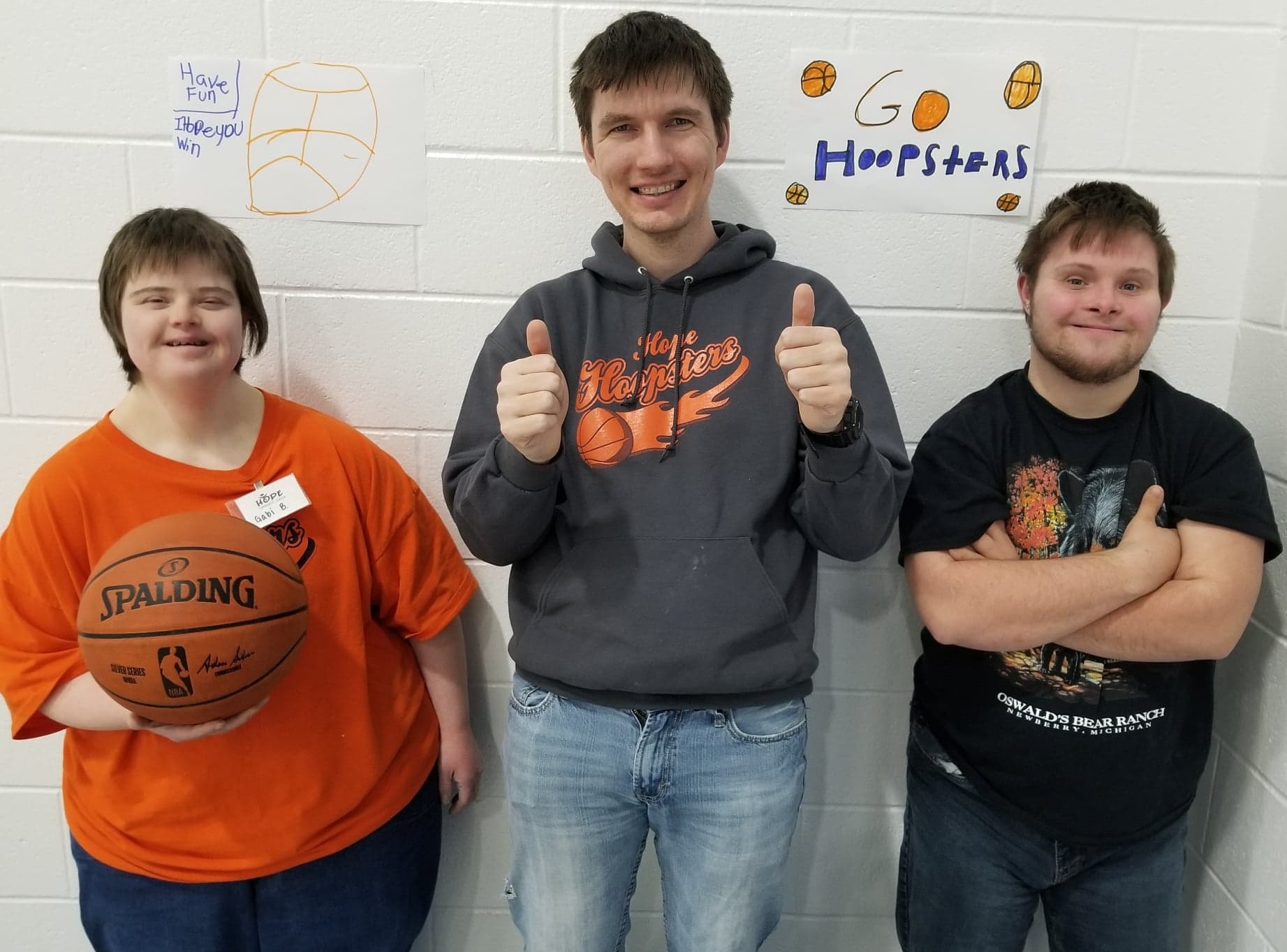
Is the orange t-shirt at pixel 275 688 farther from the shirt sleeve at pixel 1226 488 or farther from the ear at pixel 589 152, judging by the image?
the shirt sleeve at pixel 1226 488

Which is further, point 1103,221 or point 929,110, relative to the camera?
point 929,110

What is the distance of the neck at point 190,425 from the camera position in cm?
117

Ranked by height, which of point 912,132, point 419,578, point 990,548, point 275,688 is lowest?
point 275,688

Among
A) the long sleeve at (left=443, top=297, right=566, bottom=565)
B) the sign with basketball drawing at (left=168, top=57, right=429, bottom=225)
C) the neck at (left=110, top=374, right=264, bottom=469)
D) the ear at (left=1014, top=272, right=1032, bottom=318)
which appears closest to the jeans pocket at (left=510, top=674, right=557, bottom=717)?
the long sleeve at (left=443, top=297, right=566, bottom=565)

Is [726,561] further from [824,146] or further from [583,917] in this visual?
[824,146]

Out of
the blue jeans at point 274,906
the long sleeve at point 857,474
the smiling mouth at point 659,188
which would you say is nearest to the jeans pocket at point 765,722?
the long sleeve at point 857,474

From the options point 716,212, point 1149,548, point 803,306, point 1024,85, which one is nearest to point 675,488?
point 803,306

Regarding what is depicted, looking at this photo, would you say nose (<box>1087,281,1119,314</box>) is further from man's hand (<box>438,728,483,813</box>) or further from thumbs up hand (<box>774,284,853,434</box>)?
man's hand (<box>438,728,483,813</box>)

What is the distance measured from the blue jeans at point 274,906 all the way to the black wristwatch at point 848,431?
84 centimetres

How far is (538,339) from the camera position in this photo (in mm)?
1004

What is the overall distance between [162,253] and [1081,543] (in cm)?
127

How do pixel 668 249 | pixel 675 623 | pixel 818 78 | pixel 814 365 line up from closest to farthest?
pixel 814 365 < pixel 675 623 < pixel 668 249 < pixel 818 78

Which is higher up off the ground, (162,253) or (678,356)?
(162,253)

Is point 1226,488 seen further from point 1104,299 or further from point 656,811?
point 656,811
